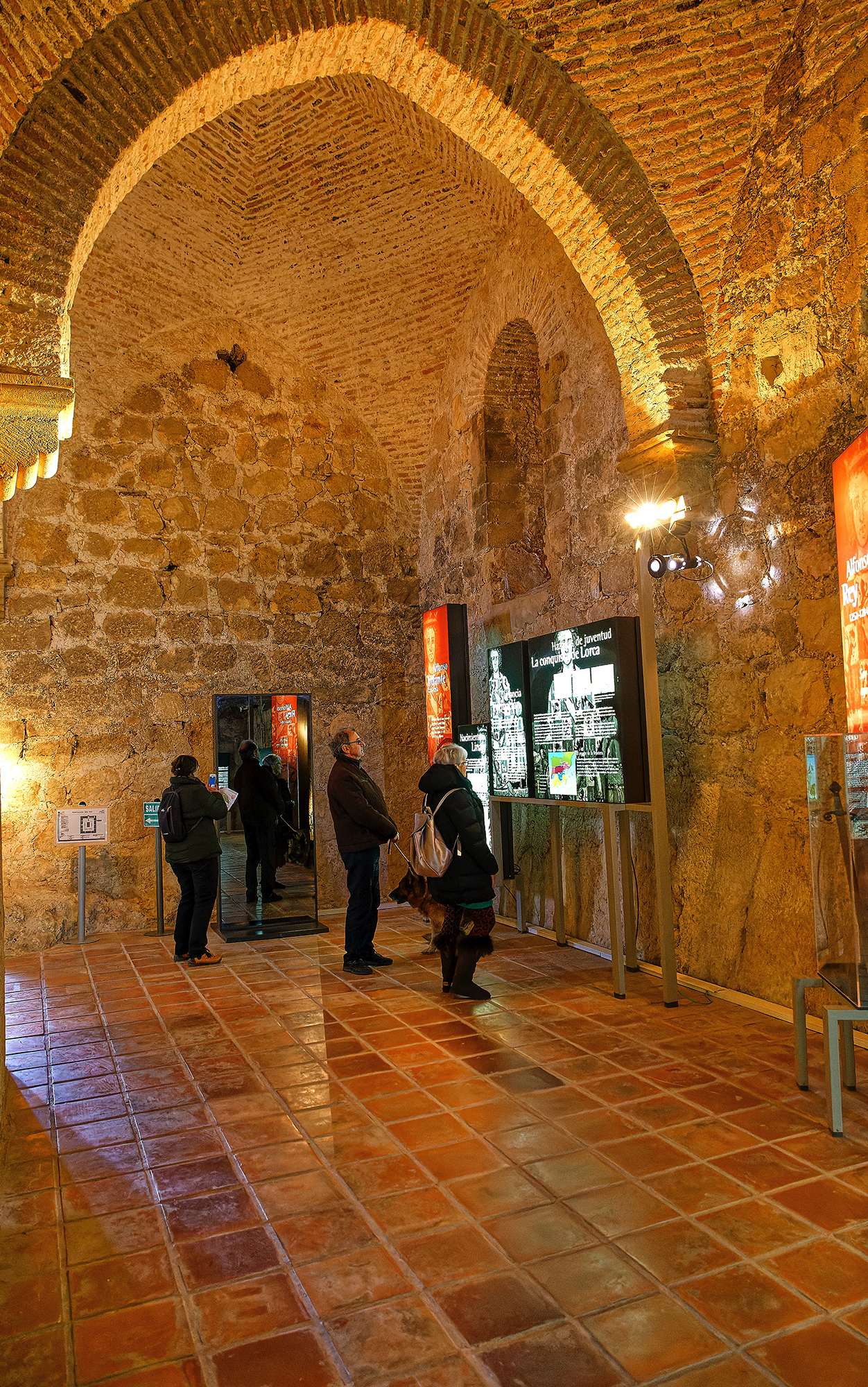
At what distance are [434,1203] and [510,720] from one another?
3963mm

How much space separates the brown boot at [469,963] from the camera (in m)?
5.04

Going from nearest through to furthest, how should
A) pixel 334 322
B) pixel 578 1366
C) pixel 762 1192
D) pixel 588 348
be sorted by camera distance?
pixel 578 1366, pixel 762 1192, pixel 588 348, pixel 334 322

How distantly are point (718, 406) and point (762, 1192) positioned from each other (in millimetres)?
4031

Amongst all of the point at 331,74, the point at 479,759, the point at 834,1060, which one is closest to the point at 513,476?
the point at 479,759

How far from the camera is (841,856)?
Answer: 11.3 ft

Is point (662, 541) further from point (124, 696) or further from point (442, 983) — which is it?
point (124, 696)

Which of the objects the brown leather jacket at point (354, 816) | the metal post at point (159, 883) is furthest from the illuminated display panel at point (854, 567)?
the metal post at point (159, 883)

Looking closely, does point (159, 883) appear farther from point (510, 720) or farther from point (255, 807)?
point (510, 720)

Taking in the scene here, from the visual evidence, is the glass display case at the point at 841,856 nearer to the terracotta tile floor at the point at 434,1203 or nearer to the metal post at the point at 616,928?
the terracotta tile floor at the point at 434,1203

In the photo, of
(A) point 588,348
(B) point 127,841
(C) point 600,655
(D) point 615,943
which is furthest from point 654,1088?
(B) point 127,841

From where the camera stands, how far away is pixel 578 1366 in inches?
80.4

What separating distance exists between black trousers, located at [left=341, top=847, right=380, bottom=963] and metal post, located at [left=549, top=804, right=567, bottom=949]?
1.28 m

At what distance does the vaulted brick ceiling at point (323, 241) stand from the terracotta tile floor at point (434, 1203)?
17.3 ft

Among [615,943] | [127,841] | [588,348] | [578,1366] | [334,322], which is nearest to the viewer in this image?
[578,1366]
